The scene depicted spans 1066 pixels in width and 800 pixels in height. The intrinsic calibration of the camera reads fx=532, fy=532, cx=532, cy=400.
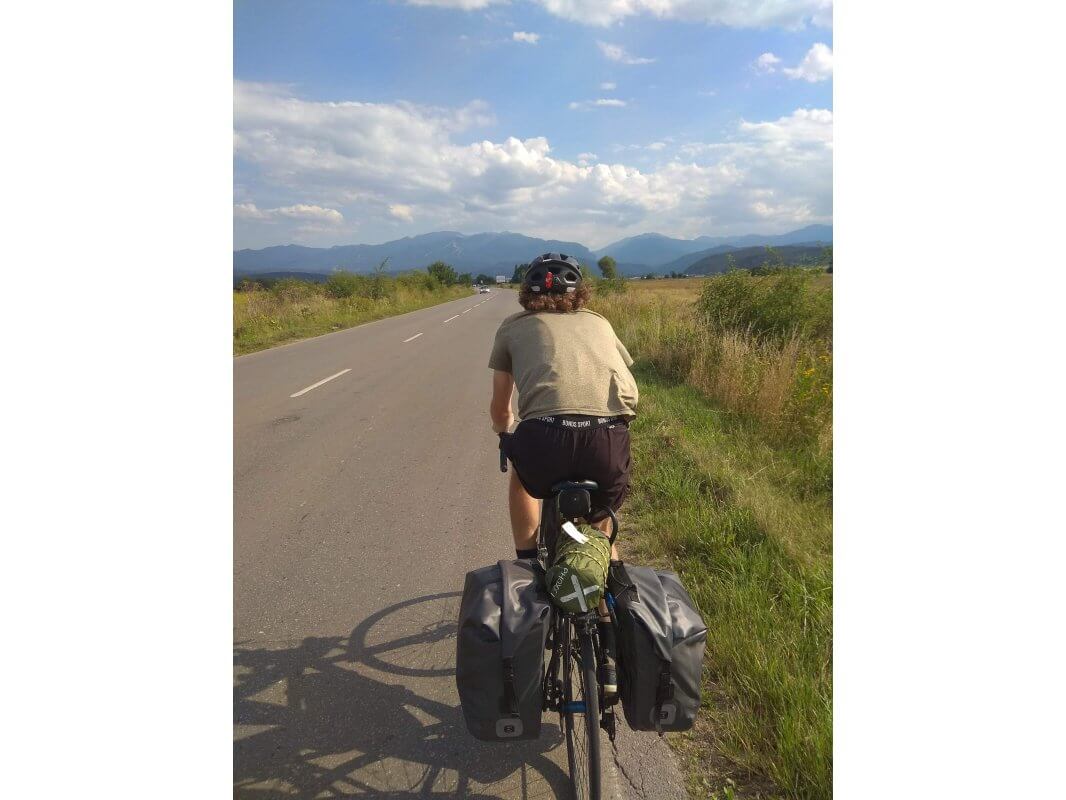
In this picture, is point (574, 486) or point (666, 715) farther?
point (574, 486)

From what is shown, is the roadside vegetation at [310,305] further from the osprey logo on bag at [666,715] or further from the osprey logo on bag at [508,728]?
the osprey logo on bag at [666,715]

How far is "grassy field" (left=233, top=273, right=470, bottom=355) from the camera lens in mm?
17547

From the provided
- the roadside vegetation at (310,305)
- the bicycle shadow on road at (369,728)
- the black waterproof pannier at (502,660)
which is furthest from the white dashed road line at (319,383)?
the black waterproof pannier at (502,660)

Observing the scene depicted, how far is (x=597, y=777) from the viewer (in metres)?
1.72

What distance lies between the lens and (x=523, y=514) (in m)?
2.60

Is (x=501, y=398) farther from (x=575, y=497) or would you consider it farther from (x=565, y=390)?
(x=575, y=497)

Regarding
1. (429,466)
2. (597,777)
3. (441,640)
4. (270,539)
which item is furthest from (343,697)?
(429,466)

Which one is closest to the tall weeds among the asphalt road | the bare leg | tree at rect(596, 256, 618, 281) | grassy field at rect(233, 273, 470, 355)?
the asphalt road

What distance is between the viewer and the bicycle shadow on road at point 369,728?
201cm

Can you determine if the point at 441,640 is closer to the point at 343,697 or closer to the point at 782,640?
the point at 343,697

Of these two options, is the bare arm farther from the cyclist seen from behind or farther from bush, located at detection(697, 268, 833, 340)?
bush, located at detection(697, 268, 833, 340)

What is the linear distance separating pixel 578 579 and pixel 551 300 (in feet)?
3.88

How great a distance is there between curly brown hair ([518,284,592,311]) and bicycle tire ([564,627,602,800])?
4.37 feet

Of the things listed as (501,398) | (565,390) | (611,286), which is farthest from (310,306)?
(565,390)
